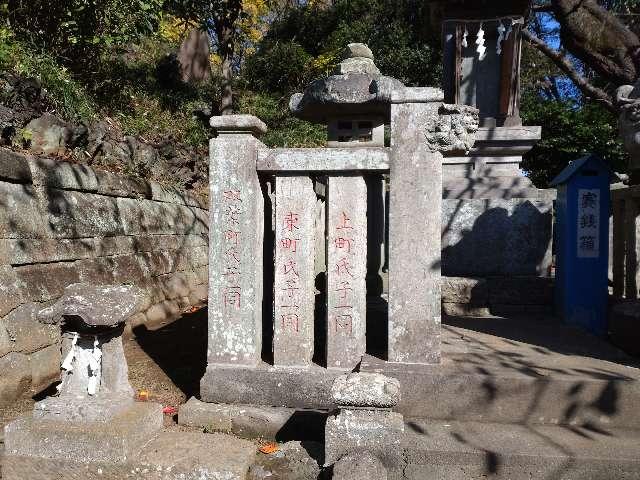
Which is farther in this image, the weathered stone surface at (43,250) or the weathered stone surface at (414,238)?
the weathered stone surface at (43,250)

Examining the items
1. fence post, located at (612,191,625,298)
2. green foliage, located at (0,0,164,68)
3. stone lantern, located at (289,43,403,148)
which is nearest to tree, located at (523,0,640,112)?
fence post, located at (612,191,625,298)

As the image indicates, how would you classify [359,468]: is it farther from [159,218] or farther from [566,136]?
[566,136]

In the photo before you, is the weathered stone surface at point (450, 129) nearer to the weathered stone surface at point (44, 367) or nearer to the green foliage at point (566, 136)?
the weathered stone surface at point (44, 367)

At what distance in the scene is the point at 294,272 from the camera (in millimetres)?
4121

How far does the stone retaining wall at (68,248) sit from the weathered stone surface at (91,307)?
1637 mm

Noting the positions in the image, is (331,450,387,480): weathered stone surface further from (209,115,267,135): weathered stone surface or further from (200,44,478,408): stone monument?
(209,115,267,135): weathered stone surface

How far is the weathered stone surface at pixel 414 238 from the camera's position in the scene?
3.94m

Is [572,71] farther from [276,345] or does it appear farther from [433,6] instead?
[276,345]

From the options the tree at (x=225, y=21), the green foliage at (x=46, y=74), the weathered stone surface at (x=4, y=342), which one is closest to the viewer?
the weathered stone surface at (x=4, y=342)

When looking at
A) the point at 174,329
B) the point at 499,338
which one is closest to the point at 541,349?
the point at 499,338

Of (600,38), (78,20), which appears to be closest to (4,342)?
(78,20)

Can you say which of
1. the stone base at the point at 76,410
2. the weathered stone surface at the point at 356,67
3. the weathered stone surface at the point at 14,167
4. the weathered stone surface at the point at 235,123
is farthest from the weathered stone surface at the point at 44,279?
→ the weathered stone surface at the point at 356,67

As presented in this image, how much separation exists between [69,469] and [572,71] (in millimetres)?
12739

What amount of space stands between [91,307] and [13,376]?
6.25ft
